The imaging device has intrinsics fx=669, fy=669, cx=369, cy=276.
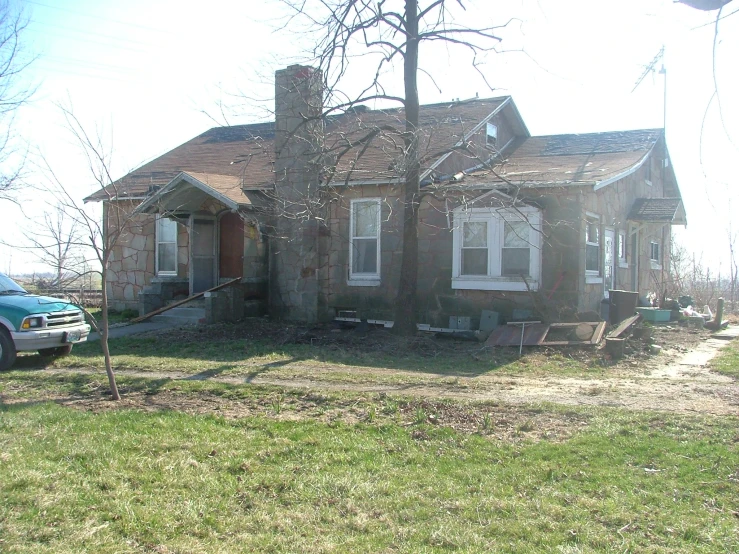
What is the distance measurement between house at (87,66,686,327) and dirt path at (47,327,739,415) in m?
3.91

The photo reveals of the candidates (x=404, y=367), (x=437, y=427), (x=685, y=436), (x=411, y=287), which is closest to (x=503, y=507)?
(x=437, y=427)

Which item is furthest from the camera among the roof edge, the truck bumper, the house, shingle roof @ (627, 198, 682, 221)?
shingle roof @ (627, 198, 682, 221)

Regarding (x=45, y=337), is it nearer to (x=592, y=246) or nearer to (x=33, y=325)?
(x=33, y=325)

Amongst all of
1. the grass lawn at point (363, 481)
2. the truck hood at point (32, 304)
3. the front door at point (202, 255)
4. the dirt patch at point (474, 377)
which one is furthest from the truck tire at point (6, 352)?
the front door at point (202, 255)

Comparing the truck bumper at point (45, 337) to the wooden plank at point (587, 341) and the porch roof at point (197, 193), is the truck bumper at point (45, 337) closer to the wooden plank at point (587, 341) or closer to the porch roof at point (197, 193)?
the porch roof at point (197, 193)

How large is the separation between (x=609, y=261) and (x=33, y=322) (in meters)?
12.7

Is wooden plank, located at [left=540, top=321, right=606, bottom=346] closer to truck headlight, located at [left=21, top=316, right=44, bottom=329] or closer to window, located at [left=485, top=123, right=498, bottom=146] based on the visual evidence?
window, located at [left=485, top=123, right=498, bottom=146]

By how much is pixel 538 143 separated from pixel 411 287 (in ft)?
27.4

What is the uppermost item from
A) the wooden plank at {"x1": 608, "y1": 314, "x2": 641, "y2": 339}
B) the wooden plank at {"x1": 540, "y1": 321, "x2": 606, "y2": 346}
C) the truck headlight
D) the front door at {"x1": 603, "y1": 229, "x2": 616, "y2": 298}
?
the front door at {"x1": 603, "y1": 229, "x2": 616, "y2": 298}

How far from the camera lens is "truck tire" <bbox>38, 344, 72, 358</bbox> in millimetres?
11766

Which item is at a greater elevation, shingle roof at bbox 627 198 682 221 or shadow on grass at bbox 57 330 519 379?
shingle roof at bbox 627 198 682 221

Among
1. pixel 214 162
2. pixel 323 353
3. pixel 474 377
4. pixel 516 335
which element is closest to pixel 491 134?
pixel 516 335

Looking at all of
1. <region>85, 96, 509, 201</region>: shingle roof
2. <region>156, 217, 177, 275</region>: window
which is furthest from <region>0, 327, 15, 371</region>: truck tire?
<region>156, 217, 177, 275</region>: window

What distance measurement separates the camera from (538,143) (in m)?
19.3
